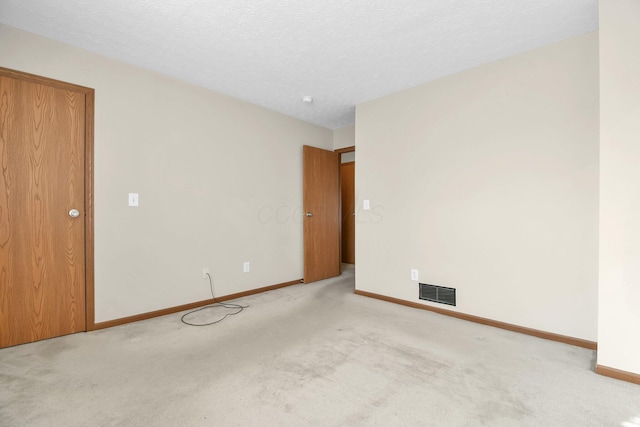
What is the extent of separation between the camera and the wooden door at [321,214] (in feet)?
13.7

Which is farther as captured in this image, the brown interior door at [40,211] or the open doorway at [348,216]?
the open doorway at [348,216]

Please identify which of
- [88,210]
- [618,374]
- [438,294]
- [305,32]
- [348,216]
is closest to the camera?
[618,374]

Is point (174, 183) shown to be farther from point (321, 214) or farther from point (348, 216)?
point (348, 216)

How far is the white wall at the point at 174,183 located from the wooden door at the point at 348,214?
2097mm

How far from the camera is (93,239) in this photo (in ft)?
7.91

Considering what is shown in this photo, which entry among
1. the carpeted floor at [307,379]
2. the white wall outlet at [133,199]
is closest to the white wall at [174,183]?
the white wall outlet at [133,199]

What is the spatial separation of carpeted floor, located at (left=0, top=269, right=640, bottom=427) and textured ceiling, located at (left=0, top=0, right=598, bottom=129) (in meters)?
2.38

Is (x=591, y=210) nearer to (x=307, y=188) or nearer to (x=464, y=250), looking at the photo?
(x=464, y=250)

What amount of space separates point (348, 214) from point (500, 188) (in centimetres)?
360

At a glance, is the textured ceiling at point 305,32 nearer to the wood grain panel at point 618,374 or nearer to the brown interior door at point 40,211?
the brown interior door at point 40,211

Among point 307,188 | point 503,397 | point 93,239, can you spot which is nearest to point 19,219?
point 93,239

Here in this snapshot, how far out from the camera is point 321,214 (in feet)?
14.4

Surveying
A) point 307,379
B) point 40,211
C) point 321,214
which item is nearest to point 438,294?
point 307,379

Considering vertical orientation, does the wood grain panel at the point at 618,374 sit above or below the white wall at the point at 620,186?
below
